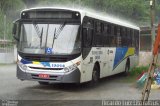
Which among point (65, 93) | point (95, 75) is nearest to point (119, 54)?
point (95, 75)

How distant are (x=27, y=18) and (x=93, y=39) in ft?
8.95

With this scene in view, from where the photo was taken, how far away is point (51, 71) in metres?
14.9

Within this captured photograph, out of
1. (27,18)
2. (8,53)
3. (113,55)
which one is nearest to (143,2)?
(8,53)

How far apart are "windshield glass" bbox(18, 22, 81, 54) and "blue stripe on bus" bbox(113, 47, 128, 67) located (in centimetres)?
563

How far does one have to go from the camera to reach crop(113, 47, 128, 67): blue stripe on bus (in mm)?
20575

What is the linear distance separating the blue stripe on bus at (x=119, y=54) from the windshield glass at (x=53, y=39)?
563 cm

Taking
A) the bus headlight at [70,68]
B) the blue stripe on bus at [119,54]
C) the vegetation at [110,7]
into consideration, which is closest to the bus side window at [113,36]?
the blue stripe on bus at [119,54]

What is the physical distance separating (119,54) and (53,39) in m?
6.88

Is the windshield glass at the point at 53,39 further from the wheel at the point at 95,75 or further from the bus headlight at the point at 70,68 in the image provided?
the wheel at the point at 95,75

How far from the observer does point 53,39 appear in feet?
49.5

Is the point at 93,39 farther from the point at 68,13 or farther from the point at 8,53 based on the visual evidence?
the point at 8,53

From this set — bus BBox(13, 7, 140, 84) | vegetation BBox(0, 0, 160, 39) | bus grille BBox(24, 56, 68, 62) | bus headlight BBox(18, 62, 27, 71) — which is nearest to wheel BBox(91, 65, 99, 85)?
bus BBox(13, 7, 140, 84)

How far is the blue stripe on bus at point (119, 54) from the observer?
810 inches

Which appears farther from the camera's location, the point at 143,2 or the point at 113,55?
the point at 143,2
